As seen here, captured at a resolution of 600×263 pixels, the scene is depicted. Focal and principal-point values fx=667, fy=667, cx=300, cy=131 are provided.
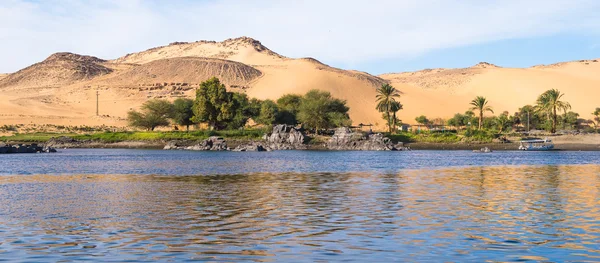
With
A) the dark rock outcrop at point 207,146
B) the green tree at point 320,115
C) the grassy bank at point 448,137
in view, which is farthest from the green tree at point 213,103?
the grassy bank at point 448,137

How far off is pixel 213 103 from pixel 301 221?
92531 millimetres

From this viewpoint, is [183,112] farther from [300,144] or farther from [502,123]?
[502,123]

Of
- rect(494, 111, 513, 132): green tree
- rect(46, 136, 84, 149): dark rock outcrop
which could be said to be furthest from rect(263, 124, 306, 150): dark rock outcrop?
rect(494, 111, 513, 132): green tree

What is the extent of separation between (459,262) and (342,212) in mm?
9145

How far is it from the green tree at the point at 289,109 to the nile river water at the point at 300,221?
82.8 meters

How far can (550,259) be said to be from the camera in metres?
15.2

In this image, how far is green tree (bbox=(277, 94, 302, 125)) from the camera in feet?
397

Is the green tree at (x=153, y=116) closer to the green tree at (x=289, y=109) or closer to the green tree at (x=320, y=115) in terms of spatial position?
the green tree at (x=289, y=109)

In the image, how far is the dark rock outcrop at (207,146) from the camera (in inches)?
3981

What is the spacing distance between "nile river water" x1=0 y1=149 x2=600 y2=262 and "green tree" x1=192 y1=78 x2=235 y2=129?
74661 mm

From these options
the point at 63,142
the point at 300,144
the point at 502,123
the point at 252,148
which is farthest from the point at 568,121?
the point at 63,142

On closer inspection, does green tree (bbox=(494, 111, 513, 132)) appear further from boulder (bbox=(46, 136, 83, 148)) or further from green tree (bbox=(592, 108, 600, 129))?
boulder (bbox=(46, 136, 83, 148))

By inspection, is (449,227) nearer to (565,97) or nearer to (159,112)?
(159,112)

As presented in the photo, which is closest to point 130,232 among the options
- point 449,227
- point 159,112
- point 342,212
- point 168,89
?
point 342,212
